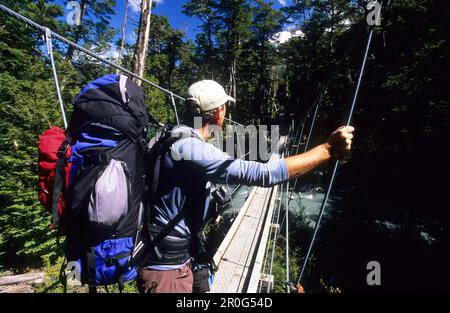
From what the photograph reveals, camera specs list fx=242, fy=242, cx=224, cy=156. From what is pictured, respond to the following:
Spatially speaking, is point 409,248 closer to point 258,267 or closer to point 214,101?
point 258,267

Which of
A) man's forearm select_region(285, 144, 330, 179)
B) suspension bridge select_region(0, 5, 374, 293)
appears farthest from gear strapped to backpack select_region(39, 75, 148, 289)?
man's forearm select_region(285, 144, 330, 179)

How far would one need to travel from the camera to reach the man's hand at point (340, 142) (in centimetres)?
94

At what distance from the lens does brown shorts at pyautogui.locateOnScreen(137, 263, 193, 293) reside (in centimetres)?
125

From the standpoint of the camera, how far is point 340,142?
97 centimetres

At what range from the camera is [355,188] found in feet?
28.5

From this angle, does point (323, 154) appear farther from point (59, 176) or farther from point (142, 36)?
point (142, 36)

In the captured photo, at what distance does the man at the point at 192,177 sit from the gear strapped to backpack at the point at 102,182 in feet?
0.42

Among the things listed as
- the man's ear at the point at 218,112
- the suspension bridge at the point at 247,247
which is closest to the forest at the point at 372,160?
the suspension bridge at the point at 247,247

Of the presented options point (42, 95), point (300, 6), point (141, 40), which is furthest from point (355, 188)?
point (300, 6)

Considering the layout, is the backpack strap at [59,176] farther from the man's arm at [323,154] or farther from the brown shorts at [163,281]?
the man's arm at [323,154]

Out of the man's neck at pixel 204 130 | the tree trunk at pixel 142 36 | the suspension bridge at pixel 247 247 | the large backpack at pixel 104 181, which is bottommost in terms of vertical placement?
the suspension bridge at pixel 247 247

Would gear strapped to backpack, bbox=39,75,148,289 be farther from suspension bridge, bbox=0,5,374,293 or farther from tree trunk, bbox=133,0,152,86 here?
tree trunk, bbox=133,0,152,86

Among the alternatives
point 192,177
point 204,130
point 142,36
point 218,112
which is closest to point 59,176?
point 192,177
